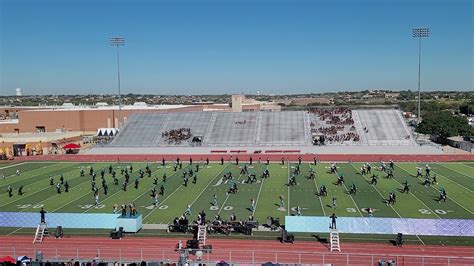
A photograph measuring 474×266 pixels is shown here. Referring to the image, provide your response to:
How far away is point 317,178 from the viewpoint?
34.7 meters

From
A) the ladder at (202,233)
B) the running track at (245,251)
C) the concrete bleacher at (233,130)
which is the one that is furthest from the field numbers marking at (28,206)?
the concrete bleacher at (233,130)

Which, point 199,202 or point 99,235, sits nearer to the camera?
point 99,235

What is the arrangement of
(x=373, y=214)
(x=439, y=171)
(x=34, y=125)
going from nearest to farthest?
(x=373, y=214) → (x=439, y=171) → (x=34, y=125)

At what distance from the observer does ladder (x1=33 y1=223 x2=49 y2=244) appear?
2066 centimetres

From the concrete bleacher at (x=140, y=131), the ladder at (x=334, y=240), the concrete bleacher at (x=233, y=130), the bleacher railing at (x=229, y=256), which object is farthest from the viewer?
the concrete bleacher at (x=140, y=131)

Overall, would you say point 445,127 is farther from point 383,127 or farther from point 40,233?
point 40,233

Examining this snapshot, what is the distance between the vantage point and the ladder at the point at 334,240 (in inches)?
741

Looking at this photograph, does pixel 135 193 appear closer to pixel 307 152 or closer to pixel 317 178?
pixel 317 178

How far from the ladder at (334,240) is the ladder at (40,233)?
1245 cm

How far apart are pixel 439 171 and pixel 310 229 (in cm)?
2061

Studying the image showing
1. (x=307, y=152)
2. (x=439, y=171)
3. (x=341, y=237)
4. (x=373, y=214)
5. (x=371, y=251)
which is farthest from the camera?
(x=307, y=152)

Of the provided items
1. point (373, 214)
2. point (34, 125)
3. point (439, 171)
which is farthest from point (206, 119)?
point (373, 214)

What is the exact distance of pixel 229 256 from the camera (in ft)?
57.6

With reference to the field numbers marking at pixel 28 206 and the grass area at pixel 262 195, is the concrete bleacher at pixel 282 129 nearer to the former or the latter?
the grass area at pixel 262 195
